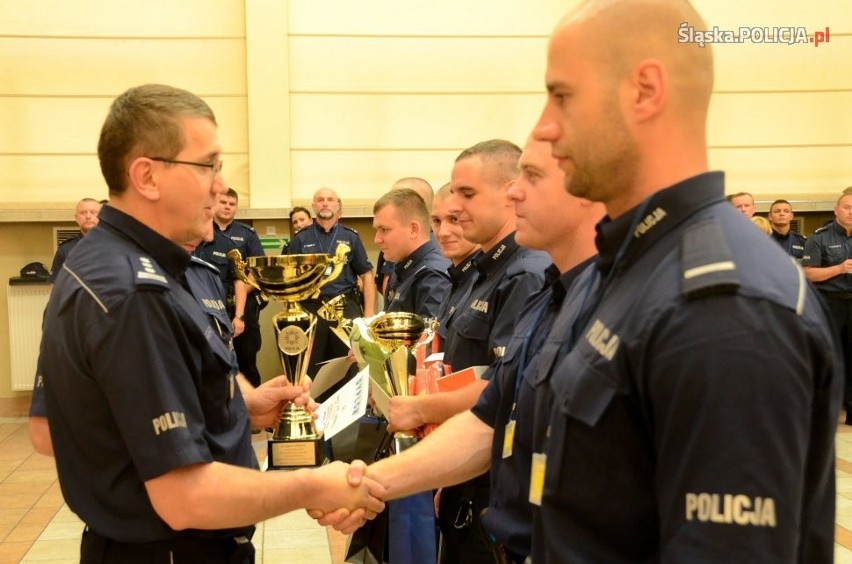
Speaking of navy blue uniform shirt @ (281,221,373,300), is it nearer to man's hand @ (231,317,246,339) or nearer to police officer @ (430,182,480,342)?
man's hand @ (231,317,246,339)

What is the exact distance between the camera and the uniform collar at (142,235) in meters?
1.88

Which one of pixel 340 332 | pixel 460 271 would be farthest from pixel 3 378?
pixel 460 271

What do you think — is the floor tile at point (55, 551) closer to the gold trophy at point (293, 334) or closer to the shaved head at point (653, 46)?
the gold trophy at point (293, 334)

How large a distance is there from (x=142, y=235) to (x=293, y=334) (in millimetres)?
1013

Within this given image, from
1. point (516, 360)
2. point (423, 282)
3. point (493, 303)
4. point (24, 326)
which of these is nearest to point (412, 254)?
point (423, 282)

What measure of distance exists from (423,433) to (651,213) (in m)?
1.75

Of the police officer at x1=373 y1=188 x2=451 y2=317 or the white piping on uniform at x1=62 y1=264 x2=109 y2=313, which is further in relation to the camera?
the police officer at x1=373 y1=188 x2=451 y2=317

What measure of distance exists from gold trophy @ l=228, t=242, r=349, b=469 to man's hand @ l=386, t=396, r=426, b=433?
25 centimetres

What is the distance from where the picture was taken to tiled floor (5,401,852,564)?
4203 millimetres

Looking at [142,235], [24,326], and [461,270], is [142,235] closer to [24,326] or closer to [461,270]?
[461,270]

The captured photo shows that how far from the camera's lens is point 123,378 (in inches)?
65.0

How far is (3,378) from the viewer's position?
26.5 ft

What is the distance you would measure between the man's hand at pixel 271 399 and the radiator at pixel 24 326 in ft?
19.1

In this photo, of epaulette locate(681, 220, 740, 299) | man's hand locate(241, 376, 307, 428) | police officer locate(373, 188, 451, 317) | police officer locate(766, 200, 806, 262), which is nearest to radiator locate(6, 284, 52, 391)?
police officer locate(373, 188, 451, 317)
